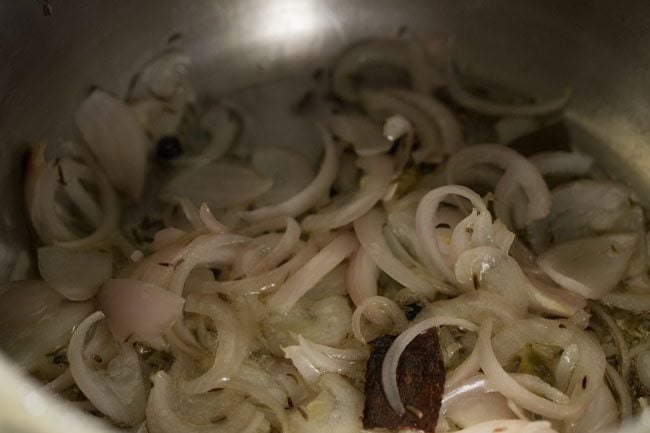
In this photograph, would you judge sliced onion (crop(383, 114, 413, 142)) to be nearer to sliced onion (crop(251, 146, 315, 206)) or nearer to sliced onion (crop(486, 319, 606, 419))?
sliced onion (crop(251, 146, 315, 206))

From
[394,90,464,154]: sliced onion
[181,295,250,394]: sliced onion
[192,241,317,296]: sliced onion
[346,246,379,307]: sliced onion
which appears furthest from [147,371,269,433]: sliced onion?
[394,90,464,154]: sliced onion

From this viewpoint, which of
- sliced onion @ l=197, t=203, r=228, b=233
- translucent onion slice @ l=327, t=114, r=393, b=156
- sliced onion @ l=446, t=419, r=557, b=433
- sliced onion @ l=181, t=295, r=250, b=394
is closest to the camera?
sliced onion @ l=446, t=419, r=557, b=433

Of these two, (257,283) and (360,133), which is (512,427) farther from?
(360,133)

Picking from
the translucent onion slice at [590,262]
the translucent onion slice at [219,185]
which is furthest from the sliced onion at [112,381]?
the translucent onion slice at [590,262]

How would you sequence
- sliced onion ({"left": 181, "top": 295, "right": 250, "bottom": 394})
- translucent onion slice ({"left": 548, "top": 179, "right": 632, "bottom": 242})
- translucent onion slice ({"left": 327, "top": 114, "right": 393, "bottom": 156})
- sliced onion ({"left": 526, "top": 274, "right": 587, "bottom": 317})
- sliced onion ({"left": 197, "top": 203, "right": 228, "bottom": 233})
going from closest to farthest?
sliced onion ({"left": 181, "top": 295, "right": 250, "bottom": 394}) < sliced onion ({"left": 526, "top": 274, "right": 587, "bottom": 317}) < sliced onion ({"left": 197, "top": 203, "right": 228, "bottom": 233}) < translucent onion slice ({"left": 548, "top": 179, "right": 632, "bottom": 242}) < translucent onion slice ({"left": 327, "top": 114, "right": 393, "bottom": 156})

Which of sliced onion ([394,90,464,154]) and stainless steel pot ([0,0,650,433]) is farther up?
stainless steel pot ([0,0,650,433])

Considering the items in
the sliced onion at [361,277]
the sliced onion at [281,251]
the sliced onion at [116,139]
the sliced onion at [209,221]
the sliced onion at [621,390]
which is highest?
the sliced onion at [116,139]

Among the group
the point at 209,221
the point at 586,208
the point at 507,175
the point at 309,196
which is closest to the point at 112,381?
the point at 209,221

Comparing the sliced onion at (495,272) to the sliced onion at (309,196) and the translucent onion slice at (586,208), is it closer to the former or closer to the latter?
the translucent onion slice at (586,208)
